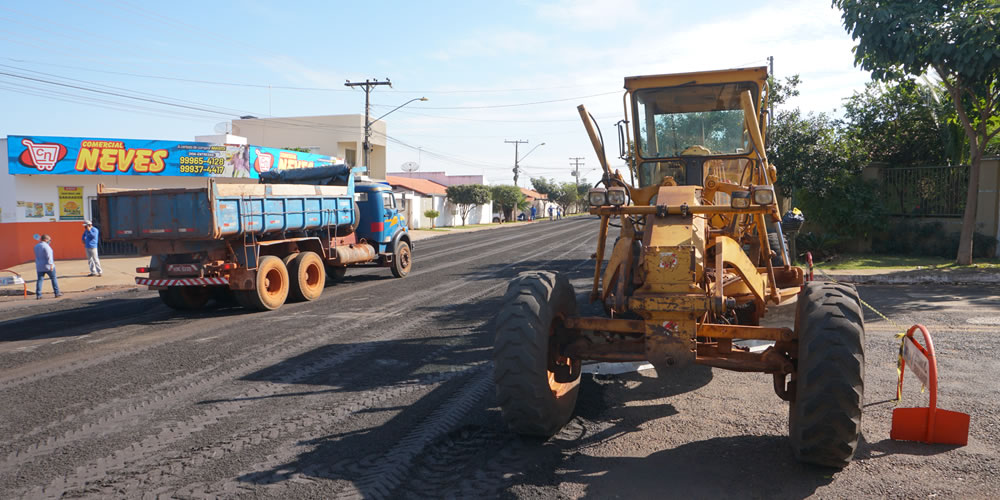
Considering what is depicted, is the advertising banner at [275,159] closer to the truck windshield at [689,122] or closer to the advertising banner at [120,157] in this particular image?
the advertising banner at [120,157]

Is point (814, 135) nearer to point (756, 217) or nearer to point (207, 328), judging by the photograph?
point (756, 217)

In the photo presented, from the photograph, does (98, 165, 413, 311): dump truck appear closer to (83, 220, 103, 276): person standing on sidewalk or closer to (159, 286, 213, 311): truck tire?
(159, 286, 213, 311): truck tire

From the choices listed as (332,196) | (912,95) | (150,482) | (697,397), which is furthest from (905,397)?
(912,95)

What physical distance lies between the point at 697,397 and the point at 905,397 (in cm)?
185

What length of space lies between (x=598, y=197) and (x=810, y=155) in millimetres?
15265

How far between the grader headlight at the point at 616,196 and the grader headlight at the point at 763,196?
986mm

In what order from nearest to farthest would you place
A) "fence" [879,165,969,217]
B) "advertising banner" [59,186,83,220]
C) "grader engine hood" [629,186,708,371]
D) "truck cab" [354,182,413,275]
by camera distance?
1. "grader engine hood" [629,186,708,371]
2. "truck cab" [354,182,413,275]
3. "fence" [879,165,969,217]
4. "advertising banner" [59,186,83,220]

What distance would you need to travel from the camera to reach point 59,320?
11891 millimetres

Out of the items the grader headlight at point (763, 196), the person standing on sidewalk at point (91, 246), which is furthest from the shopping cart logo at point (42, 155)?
the grader headlight at point (763, 196)

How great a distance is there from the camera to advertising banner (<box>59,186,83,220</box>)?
23.4m

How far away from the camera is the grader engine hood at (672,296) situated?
4738mm

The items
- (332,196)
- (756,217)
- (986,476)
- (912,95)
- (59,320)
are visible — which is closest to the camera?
(986,476)

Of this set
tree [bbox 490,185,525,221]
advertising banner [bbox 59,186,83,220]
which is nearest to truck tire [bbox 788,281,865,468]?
advertising banner [bbox 59,186,83,220]

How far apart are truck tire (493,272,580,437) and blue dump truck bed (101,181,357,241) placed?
7893 millimetres
